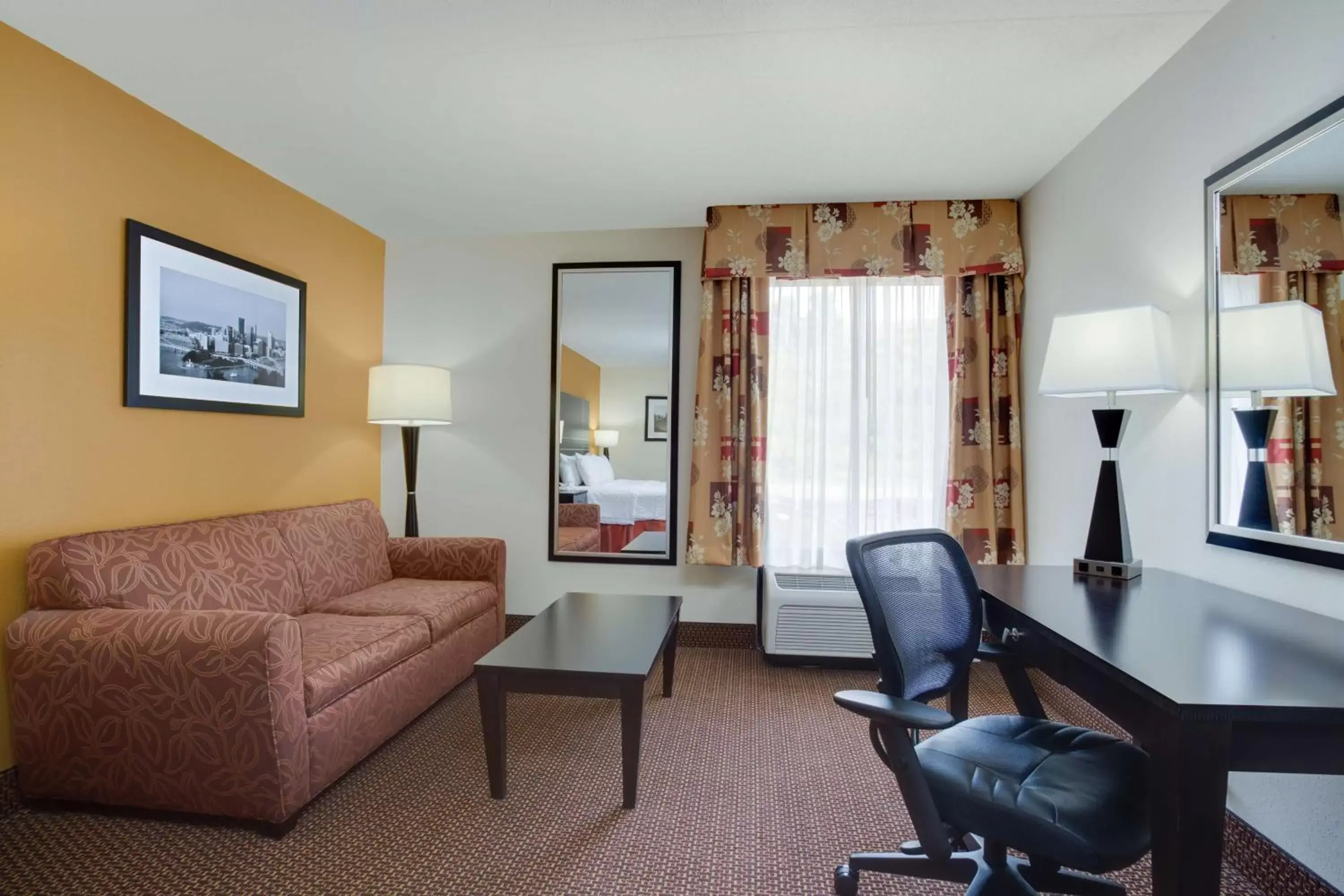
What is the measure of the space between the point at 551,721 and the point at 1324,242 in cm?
283

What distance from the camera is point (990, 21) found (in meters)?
1.84

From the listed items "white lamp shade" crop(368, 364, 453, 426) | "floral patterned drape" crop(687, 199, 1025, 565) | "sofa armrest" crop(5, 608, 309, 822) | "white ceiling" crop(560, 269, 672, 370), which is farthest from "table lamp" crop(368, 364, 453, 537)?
"sofa armrest" crop(5, 608, 309, 822)

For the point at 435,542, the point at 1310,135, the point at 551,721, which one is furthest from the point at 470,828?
the point at 1310,135

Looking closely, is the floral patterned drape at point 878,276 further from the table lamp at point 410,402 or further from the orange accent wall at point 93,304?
the orange accent wall at point 93,304

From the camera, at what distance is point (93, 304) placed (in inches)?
84.3

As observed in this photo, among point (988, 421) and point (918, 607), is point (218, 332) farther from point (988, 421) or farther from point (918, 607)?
point (988, 421)

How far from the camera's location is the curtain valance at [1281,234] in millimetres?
1413

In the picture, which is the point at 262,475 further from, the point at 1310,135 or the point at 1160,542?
the point at 1310,135

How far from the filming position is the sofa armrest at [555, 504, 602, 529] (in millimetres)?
3695

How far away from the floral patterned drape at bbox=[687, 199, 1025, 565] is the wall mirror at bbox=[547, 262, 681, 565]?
11.7 inches

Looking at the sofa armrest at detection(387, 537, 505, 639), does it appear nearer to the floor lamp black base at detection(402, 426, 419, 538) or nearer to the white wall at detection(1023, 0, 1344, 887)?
the floor lamp black base at detection(402, 426, 419, 538)

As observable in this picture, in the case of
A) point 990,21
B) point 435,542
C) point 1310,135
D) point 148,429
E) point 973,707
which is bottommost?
point 973,707

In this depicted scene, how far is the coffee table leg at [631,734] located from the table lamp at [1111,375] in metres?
1.44

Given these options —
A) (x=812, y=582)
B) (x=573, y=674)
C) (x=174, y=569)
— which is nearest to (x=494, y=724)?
(x=573, y=674)
